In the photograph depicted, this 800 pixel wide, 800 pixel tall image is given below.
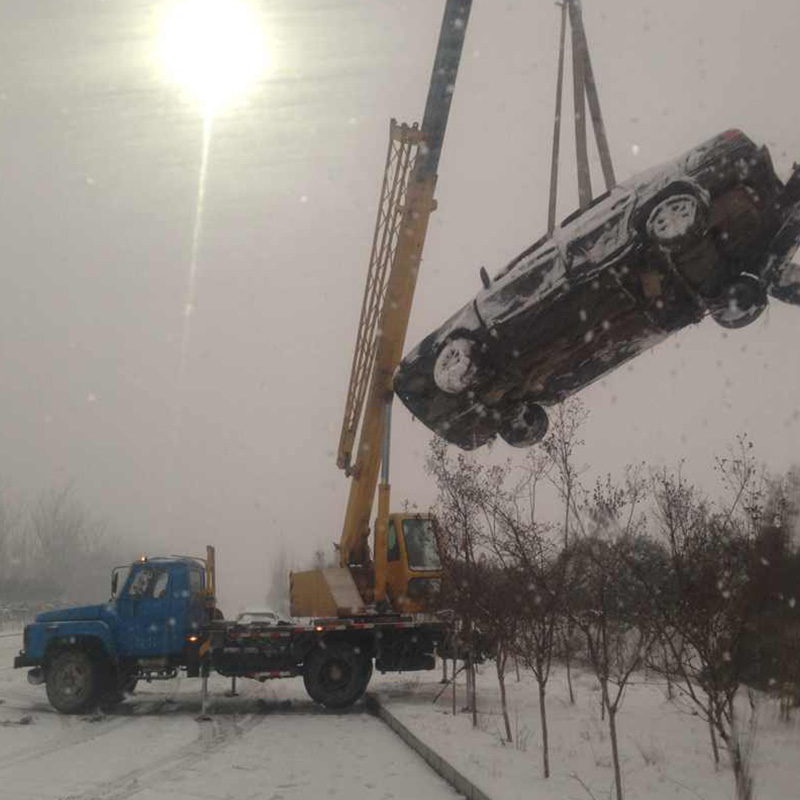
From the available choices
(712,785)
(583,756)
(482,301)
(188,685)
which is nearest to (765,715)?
(583,756)

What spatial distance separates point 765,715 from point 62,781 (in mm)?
8805

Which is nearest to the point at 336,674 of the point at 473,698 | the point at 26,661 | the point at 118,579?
the point at 473,698

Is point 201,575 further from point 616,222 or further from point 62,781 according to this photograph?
point 616,222

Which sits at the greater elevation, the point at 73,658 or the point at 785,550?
the point at 785,550

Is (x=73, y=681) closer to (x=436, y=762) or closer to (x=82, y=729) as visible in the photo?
(x=82, y=729)

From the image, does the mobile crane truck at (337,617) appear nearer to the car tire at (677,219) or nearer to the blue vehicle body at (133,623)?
the blue vehicle body at (133,623)

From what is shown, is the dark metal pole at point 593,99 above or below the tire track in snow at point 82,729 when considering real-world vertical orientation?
above

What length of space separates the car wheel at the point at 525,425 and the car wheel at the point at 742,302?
2.28 metres

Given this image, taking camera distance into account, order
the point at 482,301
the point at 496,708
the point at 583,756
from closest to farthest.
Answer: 1. the point at 482,301
2. the point at 583,756
3. the point at 496,708

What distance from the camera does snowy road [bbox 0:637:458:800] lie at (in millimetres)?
8898

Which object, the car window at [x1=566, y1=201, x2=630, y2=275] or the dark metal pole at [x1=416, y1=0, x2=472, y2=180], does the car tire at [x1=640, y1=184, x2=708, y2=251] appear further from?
the dark metal pole at [x1=416, y1=0, x2=472, y2=180]

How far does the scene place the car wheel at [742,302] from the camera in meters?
7.08

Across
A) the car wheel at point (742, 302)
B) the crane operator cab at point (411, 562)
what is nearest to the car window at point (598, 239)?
the car wheel at point (742, 302)

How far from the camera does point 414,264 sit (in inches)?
619
